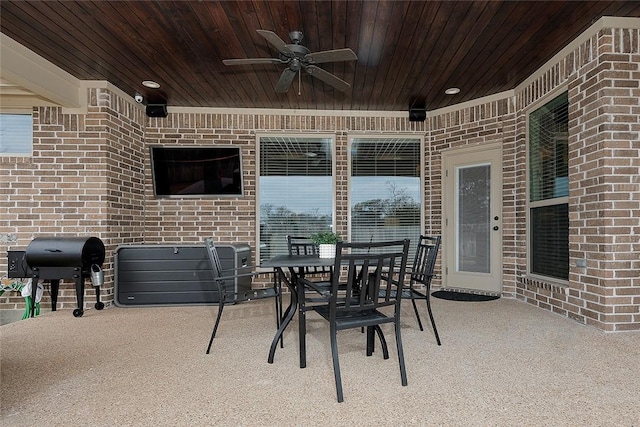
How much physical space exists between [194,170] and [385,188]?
9.23 feet

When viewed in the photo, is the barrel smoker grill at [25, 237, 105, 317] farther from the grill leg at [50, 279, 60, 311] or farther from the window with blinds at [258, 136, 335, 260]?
the window with blinds at [258, 136, 335, 260]

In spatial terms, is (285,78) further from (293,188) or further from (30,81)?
(30,81)

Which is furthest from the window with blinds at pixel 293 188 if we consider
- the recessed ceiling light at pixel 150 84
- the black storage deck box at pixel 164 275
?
the recessed ceiling light at pixel 150 84

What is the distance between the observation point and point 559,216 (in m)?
3.87

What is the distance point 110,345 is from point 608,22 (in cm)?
500

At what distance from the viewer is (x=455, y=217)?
5238mm

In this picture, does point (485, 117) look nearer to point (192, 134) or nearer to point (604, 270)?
point (604, 270)

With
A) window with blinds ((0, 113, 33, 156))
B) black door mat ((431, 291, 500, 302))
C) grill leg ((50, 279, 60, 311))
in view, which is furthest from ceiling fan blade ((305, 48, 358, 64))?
grill leg ((50, 279, 60, 311))

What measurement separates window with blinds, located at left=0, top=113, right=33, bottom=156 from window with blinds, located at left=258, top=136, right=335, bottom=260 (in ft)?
8.98

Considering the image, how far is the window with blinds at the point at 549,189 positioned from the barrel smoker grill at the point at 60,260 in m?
5.05

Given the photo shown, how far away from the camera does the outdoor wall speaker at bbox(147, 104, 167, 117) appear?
5043 millimetres

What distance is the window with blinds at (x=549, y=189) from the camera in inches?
148

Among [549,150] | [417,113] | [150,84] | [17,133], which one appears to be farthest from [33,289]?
[549,150]

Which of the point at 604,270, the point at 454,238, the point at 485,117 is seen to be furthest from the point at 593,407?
the point at 485,117
